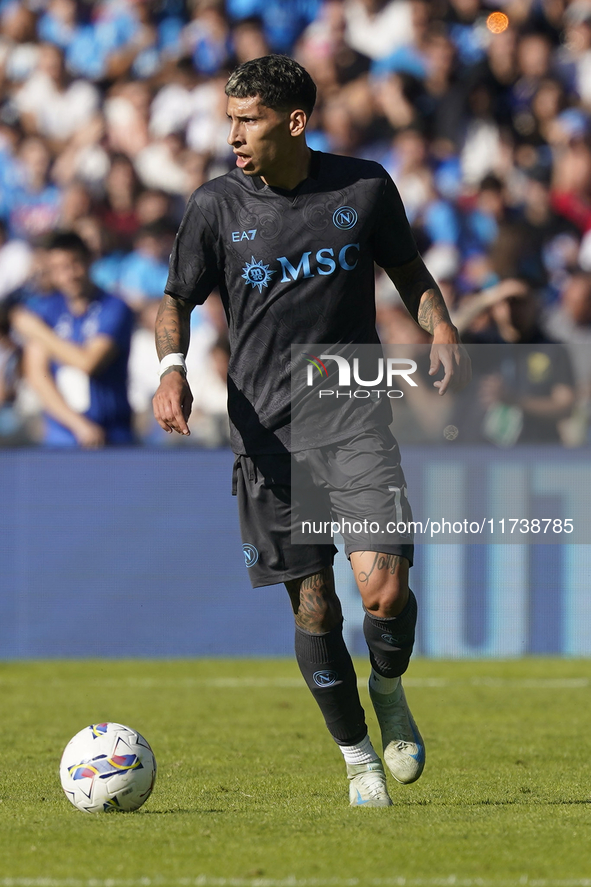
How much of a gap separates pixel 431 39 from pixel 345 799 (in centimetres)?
1067

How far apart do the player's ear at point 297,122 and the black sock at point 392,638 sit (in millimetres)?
1686

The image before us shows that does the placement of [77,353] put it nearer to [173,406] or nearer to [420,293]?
[420,293]

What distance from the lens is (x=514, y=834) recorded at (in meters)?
4.05

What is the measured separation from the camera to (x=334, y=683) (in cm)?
477

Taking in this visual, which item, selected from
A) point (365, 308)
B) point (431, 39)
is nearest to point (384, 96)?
point (431, 39)

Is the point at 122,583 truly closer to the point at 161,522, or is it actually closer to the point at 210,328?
Answer: the point at 161,522

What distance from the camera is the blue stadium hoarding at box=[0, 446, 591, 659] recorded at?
10.0 meters

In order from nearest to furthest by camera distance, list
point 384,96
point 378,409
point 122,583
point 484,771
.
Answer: point 378,409 < point 484,771 < point 122,583 < point 384,96

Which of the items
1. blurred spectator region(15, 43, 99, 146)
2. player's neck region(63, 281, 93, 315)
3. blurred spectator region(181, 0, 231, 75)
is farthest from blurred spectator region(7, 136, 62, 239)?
player's neck region(63, 281, 93, 315)

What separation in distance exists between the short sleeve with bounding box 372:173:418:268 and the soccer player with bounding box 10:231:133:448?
5.21 meters

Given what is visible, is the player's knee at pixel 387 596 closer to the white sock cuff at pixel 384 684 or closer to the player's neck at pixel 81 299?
the white sock cuff at pixel 384 684

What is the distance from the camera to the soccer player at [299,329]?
470 cm

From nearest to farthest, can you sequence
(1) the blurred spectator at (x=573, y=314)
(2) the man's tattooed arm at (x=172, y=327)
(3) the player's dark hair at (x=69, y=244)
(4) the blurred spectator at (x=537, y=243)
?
(2) the man's tattooed arm at (x=172, y=327) < (3) the player's dark hair at (x=69, y=244) < (1) the blurred spectator at (x=573, y=314) < (4) the blurred spectator at (x=537, y=243)

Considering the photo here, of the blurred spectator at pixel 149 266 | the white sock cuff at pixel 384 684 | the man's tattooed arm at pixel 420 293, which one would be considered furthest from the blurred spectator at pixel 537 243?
the white sock cuff at pixel 384 684
